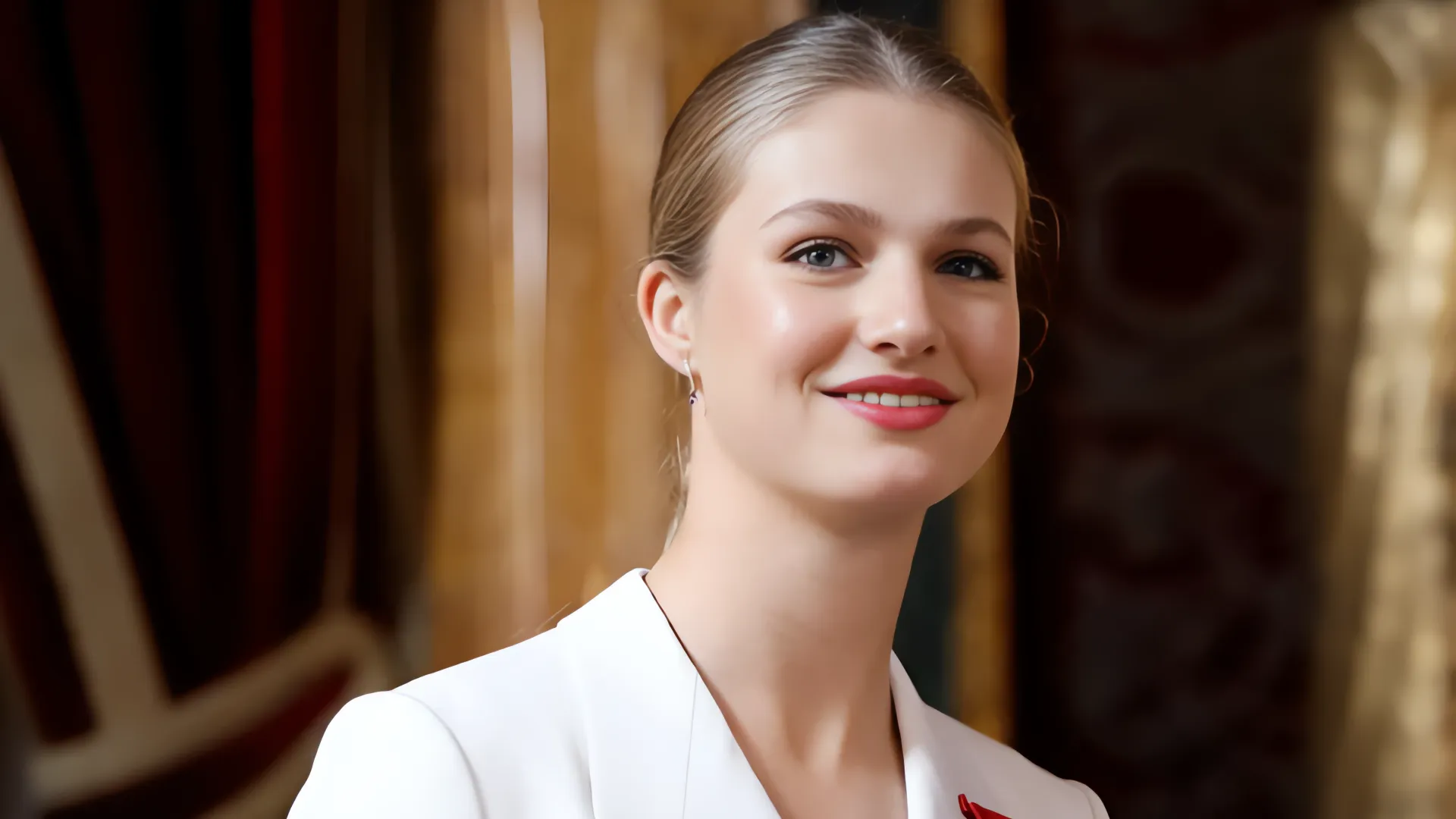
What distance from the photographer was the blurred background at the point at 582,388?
956 mm

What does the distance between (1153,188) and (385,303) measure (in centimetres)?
69

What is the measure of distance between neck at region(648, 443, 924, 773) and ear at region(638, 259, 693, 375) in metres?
0.08

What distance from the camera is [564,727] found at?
2.43 feet

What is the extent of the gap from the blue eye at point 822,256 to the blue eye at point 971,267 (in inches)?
2.8

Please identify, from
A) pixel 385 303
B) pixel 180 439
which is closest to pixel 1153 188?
pixel 385 303

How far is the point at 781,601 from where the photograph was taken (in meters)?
0.79

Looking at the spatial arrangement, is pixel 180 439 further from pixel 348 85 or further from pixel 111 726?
pixel 348 85

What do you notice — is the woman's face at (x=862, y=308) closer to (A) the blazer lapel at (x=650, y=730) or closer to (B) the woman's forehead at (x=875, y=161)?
(B) the woman's forehead at (x=875, y=161)

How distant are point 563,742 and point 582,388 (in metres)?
0.40

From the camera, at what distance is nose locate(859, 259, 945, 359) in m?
0.74

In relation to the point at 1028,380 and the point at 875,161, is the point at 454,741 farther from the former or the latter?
the point at 1028,380

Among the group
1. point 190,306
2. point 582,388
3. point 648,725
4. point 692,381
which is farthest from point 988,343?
point 190,306

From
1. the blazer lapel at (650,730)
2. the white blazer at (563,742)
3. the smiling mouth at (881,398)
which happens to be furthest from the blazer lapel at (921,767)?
the smiling mouth at (881,398)

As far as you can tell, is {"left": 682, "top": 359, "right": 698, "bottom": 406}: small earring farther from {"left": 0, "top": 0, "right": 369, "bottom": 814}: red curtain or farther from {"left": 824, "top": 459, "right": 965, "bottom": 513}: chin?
{"left": 0, "top": 0, "right": 369, "bottom": 814}: red curtain
